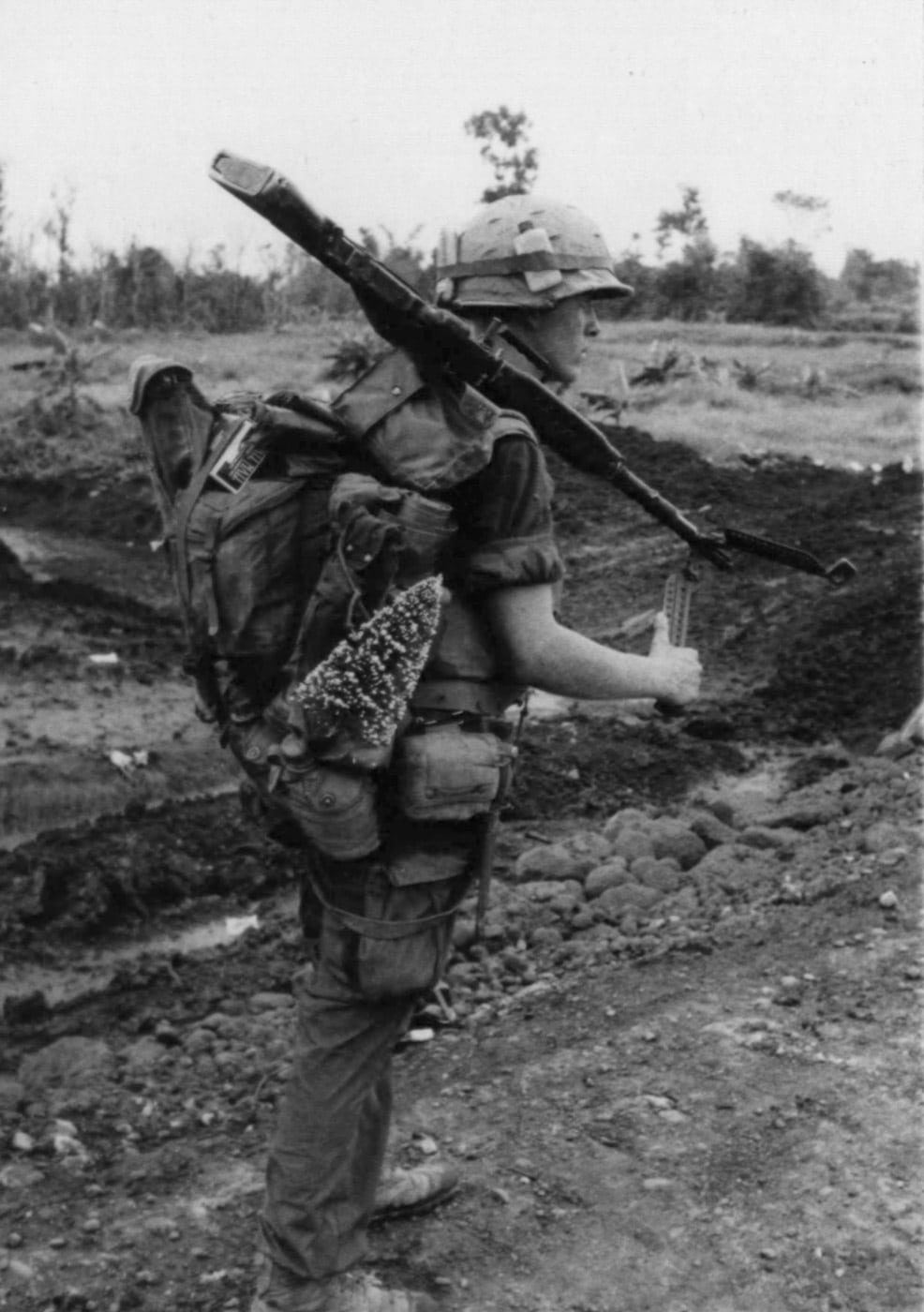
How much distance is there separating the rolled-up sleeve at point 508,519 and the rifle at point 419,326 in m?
0.17

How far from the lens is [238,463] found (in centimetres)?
260

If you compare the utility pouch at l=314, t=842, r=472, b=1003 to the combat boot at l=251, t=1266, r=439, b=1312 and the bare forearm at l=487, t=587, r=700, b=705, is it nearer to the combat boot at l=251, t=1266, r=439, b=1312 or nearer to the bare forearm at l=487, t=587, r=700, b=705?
the bare forearm at l=487, t=587, r=700, b=705

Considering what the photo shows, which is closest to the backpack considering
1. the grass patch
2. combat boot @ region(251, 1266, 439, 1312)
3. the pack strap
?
the pack strap

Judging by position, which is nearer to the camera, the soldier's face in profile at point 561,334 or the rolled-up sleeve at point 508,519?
A: the rolled-up sleeve at point 508,519

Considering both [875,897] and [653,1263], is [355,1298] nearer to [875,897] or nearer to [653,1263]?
[653,1263]

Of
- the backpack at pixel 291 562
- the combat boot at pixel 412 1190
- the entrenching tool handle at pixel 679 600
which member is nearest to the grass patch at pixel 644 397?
the entrenching tool handle at pixel 679 600

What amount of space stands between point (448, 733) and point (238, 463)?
1.97 feet

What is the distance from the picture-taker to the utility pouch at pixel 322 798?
2.54 meters

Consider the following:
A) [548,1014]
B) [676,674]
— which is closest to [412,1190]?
[548,1014]

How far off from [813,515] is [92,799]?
792 cm

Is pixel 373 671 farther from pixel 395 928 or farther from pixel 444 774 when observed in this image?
pixel 395 928

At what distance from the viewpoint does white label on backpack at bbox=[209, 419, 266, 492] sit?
2.59 metres

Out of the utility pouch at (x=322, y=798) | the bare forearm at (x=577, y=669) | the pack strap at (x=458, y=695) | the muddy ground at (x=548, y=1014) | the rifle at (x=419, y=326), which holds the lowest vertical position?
the muddy ground at (x=548, y=1014)

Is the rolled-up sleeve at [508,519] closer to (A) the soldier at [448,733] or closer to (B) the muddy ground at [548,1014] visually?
(A) the soldier at [448,733]
